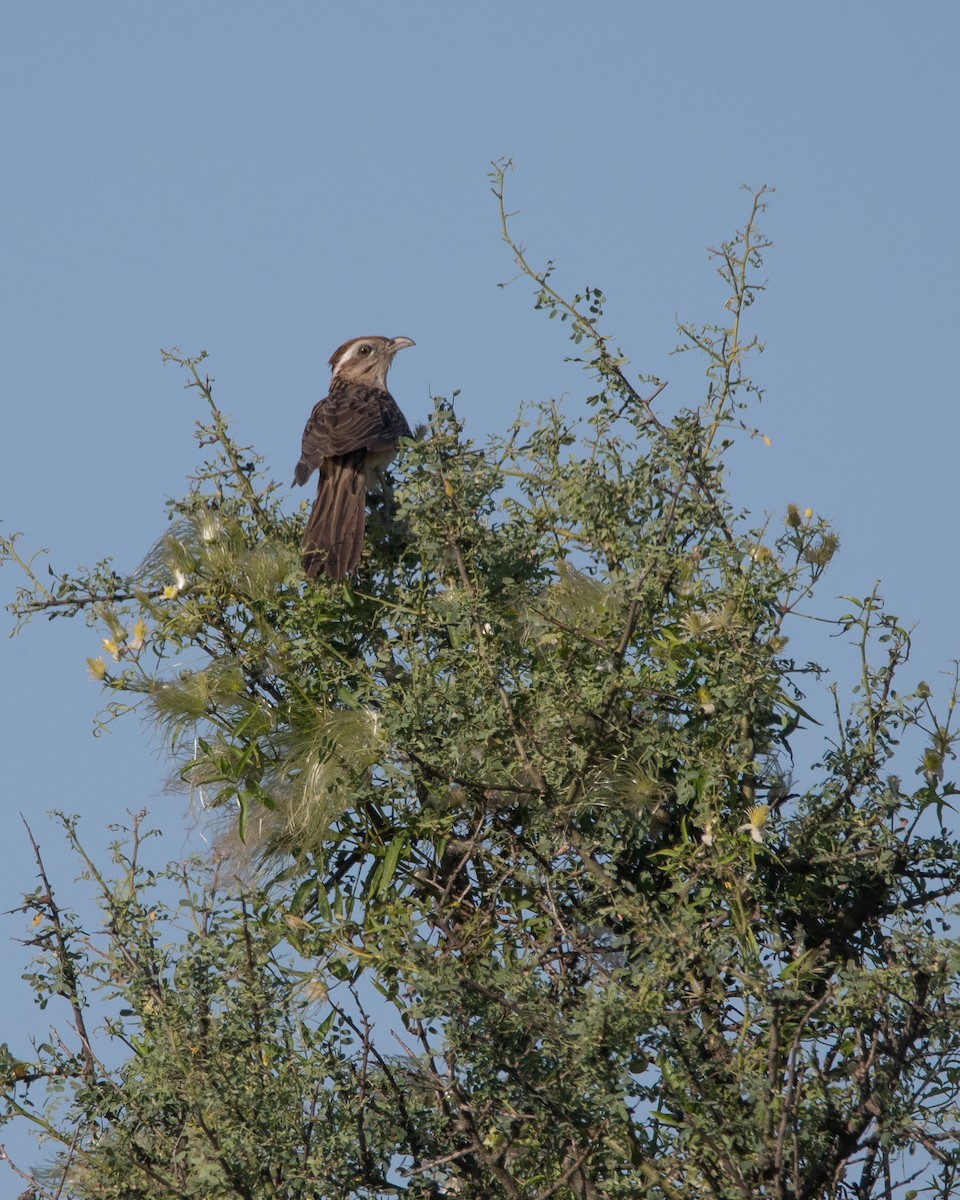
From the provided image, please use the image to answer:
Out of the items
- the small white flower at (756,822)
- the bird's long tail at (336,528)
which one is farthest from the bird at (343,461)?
the small white flower at (756,822)

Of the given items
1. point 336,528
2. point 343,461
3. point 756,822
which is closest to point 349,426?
point 343,461

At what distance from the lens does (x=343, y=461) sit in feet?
20.6

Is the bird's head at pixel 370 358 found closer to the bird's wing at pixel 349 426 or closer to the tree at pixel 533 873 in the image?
the bird's wing at pixel 349 426

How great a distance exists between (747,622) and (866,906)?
0.82 meters

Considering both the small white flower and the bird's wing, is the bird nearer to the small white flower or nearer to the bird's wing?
the bird's wing

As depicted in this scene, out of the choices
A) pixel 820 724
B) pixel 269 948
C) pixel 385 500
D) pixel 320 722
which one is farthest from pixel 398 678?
pixel 385 500

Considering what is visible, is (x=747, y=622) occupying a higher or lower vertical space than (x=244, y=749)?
higher

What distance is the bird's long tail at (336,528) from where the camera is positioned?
16.5ft

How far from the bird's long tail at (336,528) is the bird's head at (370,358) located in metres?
2.97

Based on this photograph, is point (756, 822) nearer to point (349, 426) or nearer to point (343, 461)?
point (343, 461)

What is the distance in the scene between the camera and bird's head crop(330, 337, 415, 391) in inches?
348

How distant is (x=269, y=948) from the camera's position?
14.2 feet

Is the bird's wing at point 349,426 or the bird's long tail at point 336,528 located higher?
the bird's wing at point 349,426

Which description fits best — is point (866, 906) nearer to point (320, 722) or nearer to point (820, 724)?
point (820, 724)
